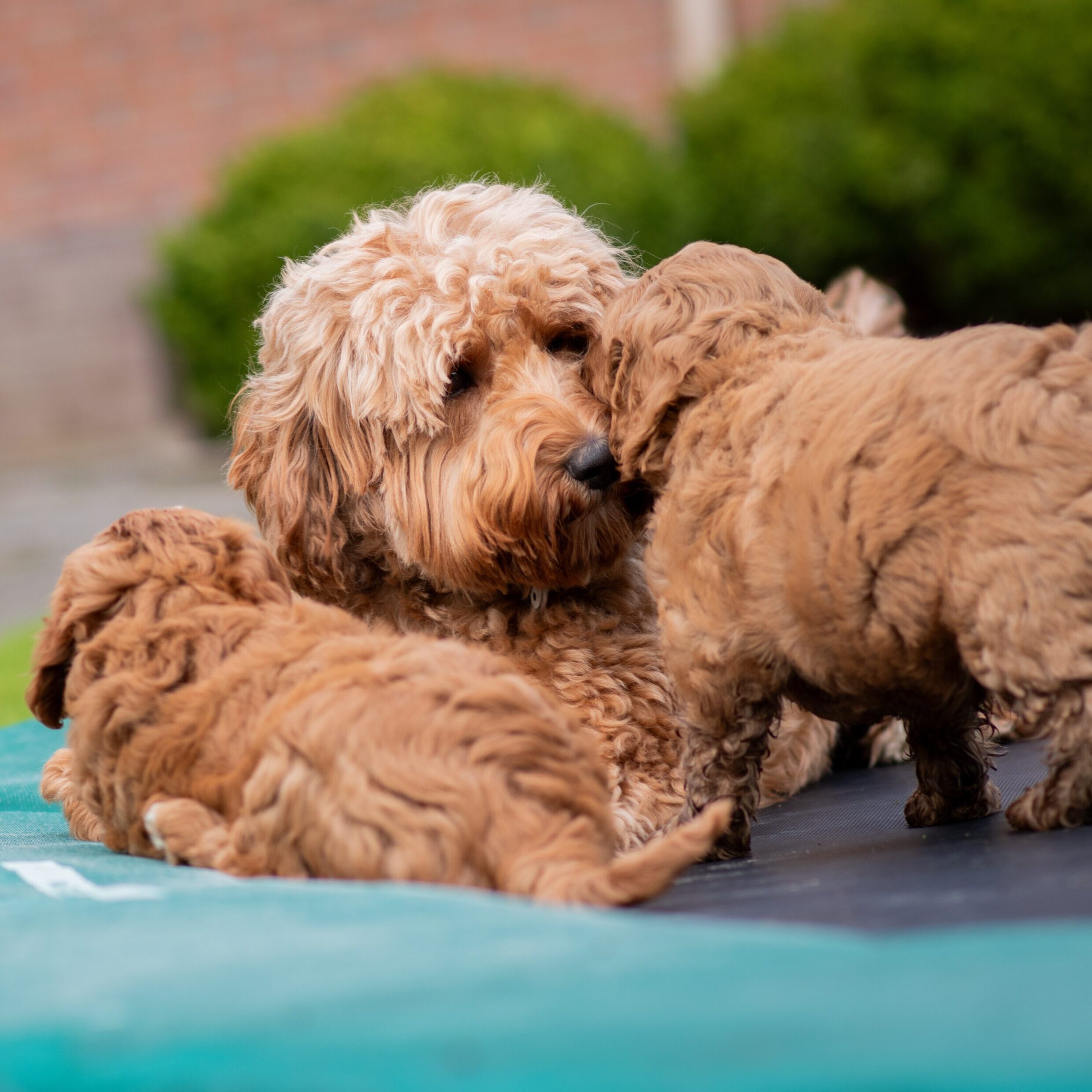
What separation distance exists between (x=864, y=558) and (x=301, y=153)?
35.0ft

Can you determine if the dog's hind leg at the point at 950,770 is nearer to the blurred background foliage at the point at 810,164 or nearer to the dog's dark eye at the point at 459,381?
the dog's dark eye at the point at 459,381

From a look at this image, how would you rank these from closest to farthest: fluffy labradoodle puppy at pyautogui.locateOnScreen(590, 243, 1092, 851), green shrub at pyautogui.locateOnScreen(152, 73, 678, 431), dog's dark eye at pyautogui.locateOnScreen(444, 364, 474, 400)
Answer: fluffy labradoodle puppy at pyautogui.locateOnScreen(590, 243, 1092, 851) → dog's dark eye at pyautogui.locateOnScreen(444, 364, 474, 400) → green shrub at pyautogui.locateOnScreen(152, 73, 678, 431)

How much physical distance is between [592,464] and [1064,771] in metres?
1.33

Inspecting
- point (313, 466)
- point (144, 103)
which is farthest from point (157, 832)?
point (144, 103)

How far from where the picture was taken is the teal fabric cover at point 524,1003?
1570 millimetres

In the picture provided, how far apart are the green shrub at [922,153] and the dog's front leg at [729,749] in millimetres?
9037

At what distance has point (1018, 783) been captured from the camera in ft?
12.0

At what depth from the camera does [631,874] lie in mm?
2283

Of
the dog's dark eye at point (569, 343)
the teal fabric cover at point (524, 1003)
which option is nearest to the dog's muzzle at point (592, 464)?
the dog's dark eye at point (569, 343)

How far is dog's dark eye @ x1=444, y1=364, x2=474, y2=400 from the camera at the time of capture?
3.79 m

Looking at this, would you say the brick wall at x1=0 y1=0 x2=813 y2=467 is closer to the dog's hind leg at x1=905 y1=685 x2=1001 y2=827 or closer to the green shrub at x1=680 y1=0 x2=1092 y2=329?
the green shrub at x1=680 y1=0 x2=1092 y2=329

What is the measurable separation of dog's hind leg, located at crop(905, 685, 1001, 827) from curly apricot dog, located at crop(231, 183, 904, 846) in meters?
0.64

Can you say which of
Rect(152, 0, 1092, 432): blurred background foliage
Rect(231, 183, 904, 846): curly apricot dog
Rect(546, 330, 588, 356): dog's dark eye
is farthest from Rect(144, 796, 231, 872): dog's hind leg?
Rect(152, 0, 1092, 432): blurred background foliage

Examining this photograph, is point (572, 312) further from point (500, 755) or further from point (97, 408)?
point (97, 408)
